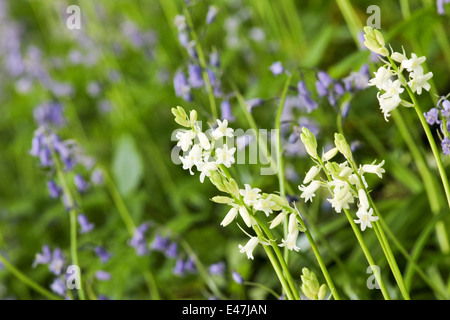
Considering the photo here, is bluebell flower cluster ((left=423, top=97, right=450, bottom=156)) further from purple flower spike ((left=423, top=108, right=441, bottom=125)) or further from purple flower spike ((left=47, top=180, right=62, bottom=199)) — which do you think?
purple flower spike ((left=47, top=180, right=62, bottom=199))

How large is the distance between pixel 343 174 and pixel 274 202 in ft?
0.44

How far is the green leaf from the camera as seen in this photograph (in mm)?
2609

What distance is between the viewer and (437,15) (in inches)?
64.7

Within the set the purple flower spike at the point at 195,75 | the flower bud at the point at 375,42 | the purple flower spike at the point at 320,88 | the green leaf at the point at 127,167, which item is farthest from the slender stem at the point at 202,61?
the green leaf at the point at 127,167

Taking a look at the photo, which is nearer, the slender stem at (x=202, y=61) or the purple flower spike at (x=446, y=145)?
the purple flower spike at (x=446, y=145)

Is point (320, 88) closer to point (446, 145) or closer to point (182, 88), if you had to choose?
point (182, 88)

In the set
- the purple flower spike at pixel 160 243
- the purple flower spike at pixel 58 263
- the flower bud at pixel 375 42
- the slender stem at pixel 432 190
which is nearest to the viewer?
the flower bud at pixel 375 42

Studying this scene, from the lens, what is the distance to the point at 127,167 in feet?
8.80

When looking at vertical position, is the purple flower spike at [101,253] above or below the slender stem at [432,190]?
above

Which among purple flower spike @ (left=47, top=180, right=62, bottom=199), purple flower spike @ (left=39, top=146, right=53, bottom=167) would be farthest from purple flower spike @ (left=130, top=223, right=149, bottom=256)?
purple flower spike @ (left=39, top=146, right=53, bottom=167)

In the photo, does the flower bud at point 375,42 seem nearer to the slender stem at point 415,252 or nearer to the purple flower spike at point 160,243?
the slender stem at point 415,252

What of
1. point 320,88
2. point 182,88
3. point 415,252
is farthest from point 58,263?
point 415,252

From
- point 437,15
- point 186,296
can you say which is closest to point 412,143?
point 437,15

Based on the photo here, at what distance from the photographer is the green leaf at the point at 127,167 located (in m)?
2.61
